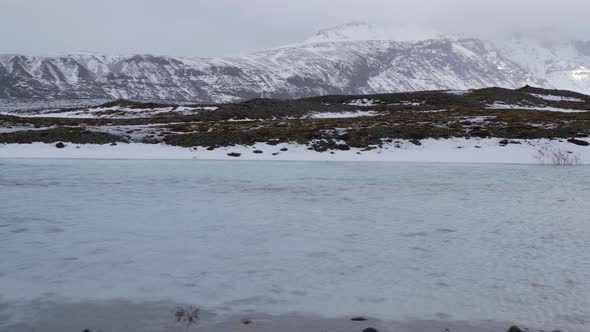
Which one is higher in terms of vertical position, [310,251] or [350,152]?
[350,152]

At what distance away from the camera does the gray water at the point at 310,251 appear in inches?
242

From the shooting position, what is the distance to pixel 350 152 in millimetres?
35688

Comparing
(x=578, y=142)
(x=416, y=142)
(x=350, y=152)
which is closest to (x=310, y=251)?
(x=350, y=152)

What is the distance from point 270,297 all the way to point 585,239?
22.4ft

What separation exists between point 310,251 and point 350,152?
27.4m

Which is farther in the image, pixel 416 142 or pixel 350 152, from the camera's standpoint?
pixel 416 142

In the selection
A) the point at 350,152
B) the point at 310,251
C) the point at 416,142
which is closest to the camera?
the point at 310,251

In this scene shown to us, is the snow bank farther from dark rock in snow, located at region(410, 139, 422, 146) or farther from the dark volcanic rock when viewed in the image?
the dark volcanic rock

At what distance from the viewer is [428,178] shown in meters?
22.3

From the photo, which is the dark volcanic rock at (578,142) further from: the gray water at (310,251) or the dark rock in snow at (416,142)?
the gray water at (310,251)

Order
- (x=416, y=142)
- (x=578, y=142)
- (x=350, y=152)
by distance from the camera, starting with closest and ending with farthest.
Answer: (x=350, y=152) < (x=578, y=142) < (x=416, y=142)

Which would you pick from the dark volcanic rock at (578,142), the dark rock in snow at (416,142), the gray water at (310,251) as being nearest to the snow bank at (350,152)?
the dark rock in snow at (416,142)

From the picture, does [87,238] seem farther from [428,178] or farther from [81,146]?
[81,146]

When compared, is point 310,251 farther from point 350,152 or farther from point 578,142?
point 578,142
